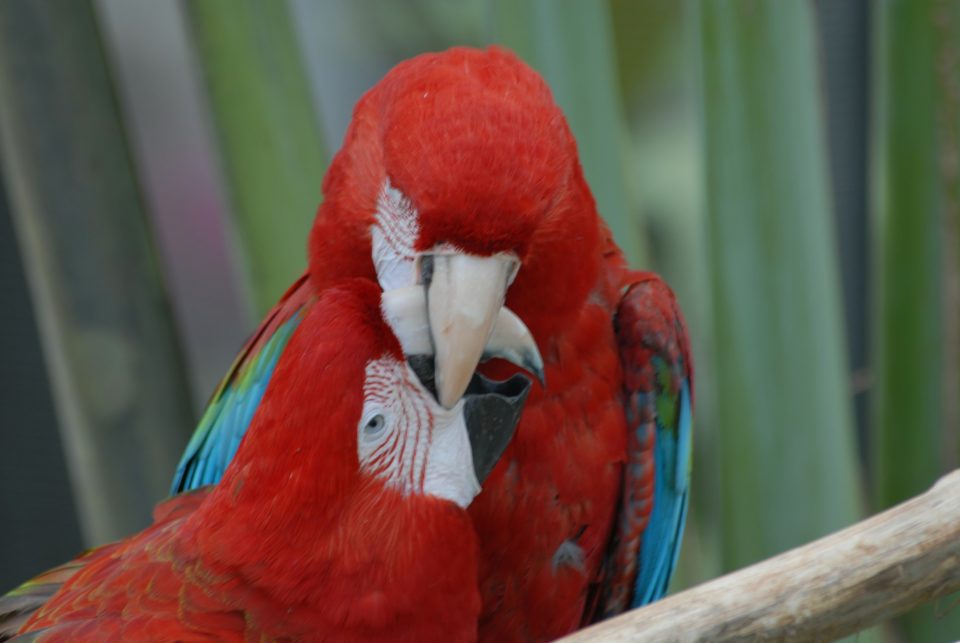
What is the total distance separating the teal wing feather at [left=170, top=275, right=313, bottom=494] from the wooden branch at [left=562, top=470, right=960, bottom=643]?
48 cm

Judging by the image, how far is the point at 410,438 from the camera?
2.23ft

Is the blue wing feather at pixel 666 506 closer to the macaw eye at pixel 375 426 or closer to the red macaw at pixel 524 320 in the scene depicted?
the red macaw at pixel 524 320

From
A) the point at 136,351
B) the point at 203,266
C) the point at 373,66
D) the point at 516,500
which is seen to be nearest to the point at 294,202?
the point at 136,351

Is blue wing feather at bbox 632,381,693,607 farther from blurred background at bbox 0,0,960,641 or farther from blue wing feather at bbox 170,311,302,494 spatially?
blue wing feather at bbox 170,311,302,494

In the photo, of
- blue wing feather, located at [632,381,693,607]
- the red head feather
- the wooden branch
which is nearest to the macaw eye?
the red head feather

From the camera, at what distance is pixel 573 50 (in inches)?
36.6

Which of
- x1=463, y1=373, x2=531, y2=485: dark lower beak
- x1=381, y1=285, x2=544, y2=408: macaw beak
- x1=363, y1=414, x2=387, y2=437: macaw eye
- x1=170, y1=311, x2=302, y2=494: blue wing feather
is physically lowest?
x1=170, y1=311, x2=302, y2=494: blue wing feather

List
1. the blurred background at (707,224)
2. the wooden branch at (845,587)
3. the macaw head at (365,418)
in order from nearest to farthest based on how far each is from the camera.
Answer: the wooden branch at (845,587), the macaw head at (365,418), the blurred background at (707,224)

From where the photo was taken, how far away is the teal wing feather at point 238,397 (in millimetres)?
919

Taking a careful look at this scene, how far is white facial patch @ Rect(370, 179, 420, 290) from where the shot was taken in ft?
2.18

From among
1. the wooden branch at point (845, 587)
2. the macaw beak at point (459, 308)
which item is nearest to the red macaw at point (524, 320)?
the macaw beak at point (459, 308)

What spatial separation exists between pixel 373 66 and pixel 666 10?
613 mm

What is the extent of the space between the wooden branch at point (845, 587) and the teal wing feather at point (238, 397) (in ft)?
1.56

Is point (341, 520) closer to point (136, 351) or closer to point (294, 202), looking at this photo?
point (294, 202)
